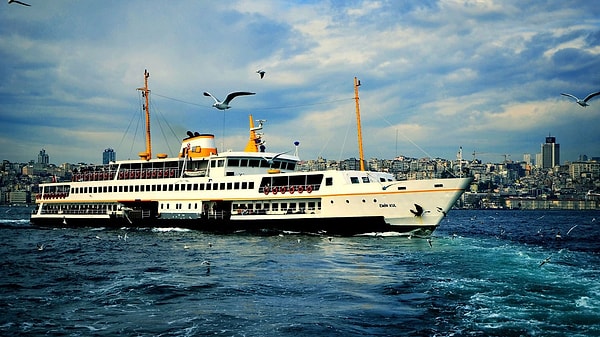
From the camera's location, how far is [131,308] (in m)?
15.8

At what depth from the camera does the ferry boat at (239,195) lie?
1395 inches

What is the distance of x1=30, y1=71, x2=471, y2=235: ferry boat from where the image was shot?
35438 mm

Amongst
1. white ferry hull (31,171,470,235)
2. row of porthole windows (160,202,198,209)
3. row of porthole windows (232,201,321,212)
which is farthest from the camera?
row of porthole windows (160,202,198,209)

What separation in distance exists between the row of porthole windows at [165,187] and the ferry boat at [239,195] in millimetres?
89

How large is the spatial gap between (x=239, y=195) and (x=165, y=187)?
29.5ft

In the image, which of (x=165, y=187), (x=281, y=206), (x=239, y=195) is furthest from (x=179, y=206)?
(x=281, y=206)

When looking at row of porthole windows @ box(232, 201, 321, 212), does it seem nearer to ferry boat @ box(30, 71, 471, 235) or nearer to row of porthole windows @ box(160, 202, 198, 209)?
ferry boat @ box(30, 71, 471, 235)

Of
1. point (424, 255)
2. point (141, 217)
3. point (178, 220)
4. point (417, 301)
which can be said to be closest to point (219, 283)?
point (417, 301)

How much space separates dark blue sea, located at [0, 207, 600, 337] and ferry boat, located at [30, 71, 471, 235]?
4677 mm

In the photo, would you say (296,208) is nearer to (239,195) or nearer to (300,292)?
(239,195)

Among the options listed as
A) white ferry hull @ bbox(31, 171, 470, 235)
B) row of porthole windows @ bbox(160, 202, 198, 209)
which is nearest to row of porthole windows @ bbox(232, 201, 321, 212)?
white ferry hull @ bbox(31, 171, 470, 235)

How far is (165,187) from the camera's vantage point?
155 ft

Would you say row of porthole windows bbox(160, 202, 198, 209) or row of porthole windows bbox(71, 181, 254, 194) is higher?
row of porthole windows bbox(71, 181, 254, 194)

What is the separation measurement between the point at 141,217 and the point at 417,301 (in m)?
36.5
